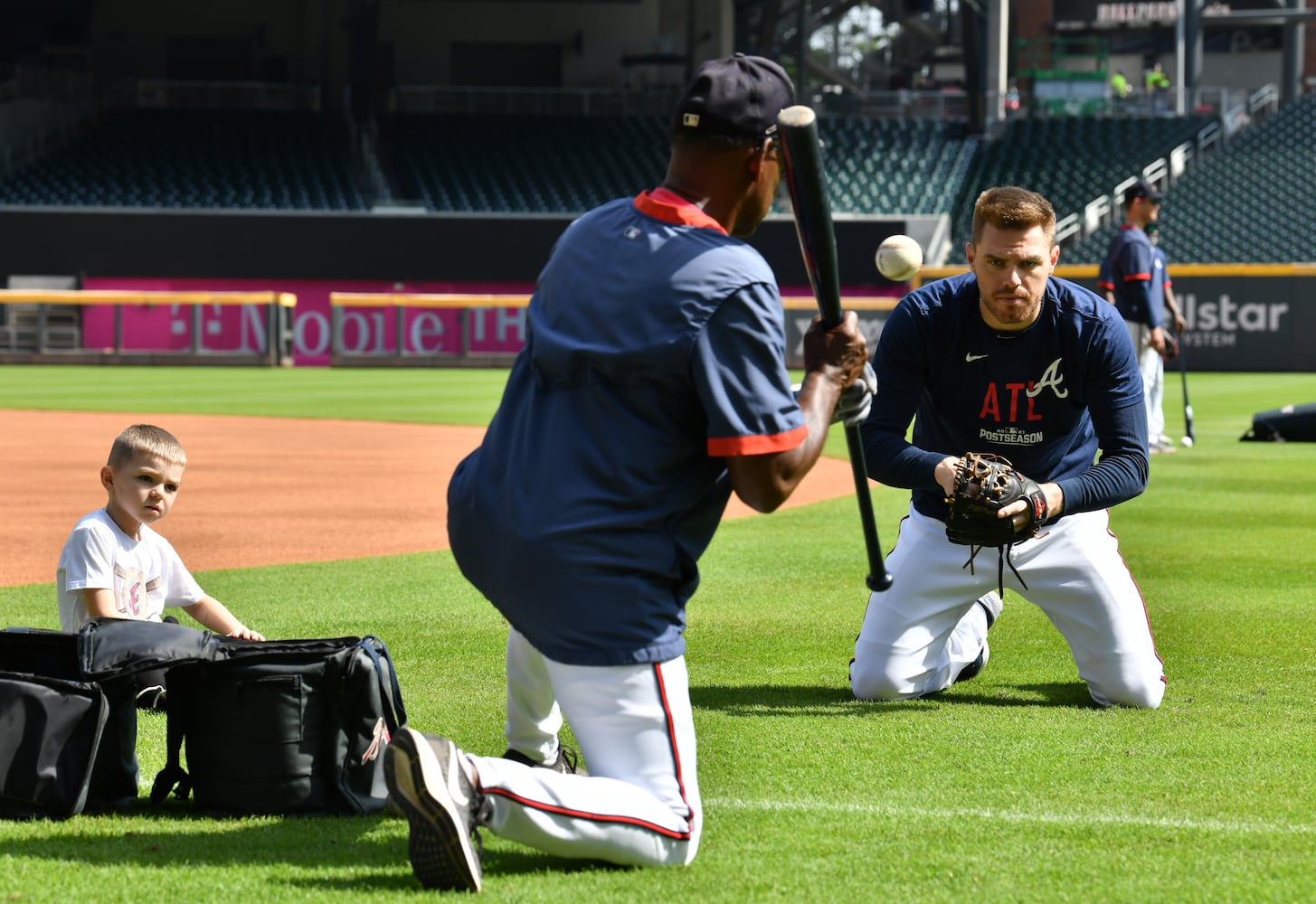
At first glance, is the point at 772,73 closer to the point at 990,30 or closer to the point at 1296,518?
the point at 1296,518

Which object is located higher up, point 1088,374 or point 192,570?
point 1088,374

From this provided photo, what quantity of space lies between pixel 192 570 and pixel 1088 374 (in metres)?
5.34

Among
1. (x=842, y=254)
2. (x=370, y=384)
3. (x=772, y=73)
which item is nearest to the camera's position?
(x=772, y=73)

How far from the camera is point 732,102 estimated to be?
3428 millimetres

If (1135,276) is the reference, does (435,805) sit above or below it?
below

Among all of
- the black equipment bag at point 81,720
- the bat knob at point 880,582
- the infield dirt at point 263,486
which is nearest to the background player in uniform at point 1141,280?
the infield dirt at point 263,486

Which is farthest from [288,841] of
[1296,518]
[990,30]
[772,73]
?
[990,30]

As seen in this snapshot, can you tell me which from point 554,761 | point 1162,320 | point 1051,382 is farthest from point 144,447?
point 1162,320

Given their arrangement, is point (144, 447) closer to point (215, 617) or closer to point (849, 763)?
point (215, 617)

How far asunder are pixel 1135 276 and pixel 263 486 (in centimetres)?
785

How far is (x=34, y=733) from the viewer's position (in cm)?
387

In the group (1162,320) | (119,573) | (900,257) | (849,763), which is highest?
(900,257)

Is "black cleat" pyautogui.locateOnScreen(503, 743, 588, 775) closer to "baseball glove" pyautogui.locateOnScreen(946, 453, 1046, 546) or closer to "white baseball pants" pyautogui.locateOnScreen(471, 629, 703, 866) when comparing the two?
"white baseball pants" pyautogui.locateOnScreen(471, 629, 703, 866)

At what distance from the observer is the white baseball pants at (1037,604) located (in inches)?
205
